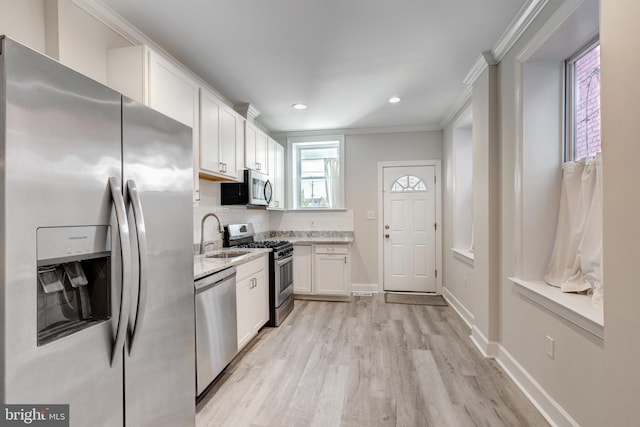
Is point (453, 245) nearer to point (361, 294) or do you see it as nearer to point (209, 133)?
point (361, 294)

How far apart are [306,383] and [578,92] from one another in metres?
2.76

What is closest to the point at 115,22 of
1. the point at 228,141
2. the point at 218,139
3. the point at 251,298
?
the point at 218,139

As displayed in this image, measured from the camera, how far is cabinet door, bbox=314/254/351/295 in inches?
168

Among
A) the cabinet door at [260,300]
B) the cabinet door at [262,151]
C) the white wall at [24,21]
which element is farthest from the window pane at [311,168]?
the white wall at [24,21]

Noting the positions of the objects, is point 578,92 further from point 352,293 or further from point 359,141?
point 352,293

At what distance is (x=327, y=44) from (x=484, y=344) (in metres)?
2.85

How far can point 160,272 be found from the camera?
1399 mm

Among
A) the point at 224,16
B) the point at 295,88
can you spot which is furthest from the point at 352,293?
the point at 224,16

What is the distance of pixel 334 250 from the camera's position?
431cm

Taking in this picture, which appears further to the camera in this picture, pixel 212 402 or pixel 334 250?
pixel 334 250

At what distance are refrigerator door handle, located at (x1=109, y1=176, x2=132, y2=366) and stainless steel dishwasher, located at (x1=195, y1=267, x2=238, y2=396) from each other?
0.77m

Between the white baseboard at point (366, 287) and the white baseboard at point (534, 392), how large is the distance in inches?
90.6

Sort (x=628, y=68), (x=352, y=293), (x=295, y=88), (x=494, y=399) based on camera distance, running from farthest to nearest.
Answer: (x=352, y=293) < (x=295, y=88) < (x=494, y=399) < (x=628, y=68)

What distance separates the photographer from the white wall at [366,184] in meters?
4.73
